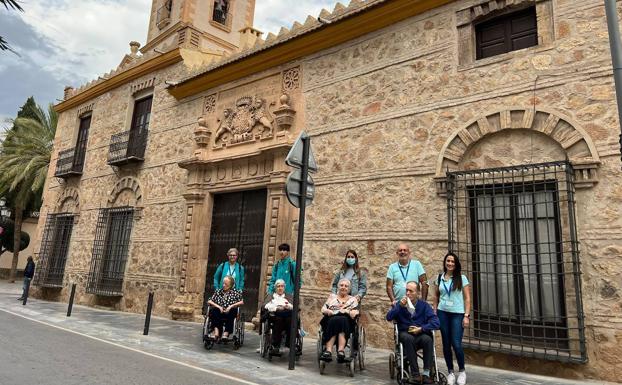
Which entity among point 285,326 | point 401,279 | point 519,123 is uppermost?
point 519,123

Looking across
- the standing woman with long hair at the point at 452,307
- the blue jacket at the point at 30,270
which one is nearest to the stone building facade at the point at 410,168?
the standing woman with long hair at the point at 452,307

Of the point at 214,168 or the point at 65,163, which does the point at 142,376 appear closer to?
the point at 214,168

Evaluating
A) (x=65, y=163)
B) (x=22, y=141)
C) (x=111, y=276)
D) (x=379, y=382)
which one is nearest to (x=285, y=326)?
(x=379, y=382)

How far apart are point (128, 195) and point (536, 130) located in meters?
11.1

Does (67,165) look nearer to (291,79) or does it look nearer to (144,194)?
(144,194)

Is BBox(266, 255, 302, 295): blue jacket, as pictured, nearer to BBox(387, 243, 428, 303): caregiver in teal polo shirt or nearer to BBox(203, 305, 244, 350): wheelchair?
BBox(203, 305, 244, 350): wheelchair

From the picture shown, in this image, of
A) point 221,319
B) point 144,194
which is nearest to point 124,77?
point 144,194

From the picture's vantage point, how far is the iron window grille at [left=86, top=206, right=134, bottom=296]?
40.6ft

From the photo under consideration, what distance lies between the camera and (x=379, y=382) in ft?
15.8

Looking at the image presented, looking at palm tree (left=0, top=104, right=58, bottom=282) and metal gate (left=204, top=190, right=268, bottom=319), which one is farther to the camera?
palm tree (left=0, top=104, right=58, bottom=282)

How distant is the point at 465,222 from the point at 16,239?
2400 cm

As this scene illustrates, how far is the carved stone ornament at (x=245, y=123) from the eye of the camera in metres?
9.84

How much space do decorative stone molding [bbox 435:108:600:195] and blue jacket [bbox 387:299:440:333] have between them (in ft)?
8.11

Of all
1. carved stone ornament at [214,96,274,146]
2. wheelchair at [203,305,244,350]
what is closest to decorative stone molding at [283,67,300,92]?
carved stone ornament at [214,96,274,146]
